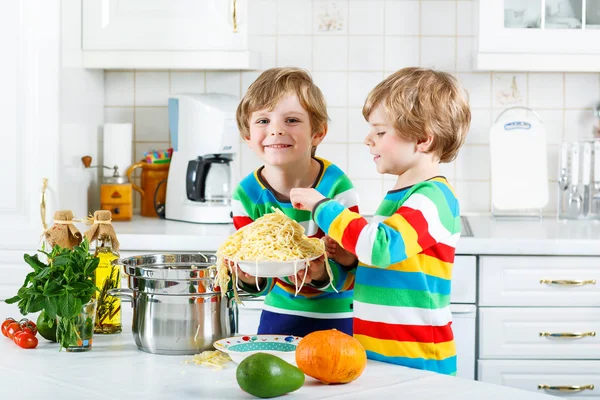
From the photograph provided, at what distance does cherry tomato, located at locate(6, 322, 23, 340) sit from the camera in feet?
4.89

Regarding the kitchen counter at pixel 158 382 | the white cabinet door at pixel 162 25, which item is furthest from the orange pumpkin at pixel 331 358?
the white cabinet door at pixel 162 25

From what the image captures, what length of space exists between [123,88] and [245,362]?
2170 millimetres

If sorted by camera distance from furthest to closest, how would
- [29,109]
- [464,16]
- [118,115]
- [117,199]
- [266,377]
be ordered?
[118,115], [464,16], [117,199], [29,109], [266,377]

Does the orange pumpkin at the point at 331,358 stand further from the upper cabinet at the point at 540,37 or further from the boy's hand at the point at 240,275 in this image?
the upper cabinet at the point at 540,37

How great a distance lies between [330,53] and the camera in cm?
311

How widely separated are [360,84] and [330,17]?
0.90 feet

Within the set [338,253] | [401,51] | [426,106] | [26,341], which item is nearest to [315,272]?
[338,253]

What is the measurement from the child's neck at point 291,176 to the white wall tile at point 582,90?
5.53 ft

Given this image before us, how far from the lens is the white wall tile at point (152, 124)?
3.17 metres

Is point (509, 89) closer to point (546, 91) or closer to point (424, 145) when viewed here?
point (546, 91)

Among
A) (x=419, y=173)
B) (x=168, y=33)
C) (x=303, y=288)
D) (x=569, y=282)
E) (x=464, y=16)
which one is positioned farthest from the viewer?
(x=464, y=16)

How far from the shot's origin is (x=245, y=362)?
46.2 inches

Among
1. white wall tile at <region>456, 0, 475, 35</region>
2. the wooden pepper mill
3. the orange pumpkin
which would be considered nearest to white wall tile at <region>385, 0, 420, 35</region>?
white wall tile at <region>456, 0, 475, 35</region>

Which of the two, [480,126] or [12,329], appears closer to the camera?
[12,329]
